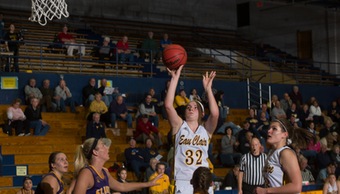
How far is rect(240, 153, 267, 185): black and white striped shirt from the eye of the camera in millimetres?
10305

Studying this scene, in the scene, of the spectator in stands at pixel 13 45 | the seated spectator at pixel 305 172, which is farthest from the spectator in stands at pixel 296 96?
the spectator in stands at pixel 13 45

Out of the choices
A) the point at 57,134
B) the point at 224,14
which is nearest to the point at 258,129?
the point at 57,134

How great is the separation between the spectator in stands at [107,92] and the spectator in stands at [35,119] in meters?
2.30

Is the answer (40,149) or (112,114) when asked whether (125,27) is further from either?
(40,149)

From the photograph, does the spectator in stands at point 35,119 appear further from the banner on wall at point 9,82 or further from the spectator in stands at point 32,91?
the banner on wall at point 9,82

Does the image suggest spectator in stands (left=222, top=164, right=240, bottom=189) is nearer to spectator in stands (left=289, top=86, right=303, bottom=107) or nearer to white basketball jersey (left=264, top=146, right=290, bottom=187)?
spectator in stands (left=289, top=86, right=303, bottom=107)

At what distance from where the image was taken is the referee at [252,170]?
10.3 m

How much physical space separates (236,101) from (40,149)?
851 cm

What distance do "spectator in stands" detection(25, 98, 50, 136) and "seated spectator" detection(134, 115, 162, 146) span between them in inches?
92.2

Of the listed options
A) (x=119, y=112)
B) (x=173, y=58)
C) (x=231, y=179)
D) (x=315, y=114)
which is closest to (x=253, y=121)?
(x=231, y=179)

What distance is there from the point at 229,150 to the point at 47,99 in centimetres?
486

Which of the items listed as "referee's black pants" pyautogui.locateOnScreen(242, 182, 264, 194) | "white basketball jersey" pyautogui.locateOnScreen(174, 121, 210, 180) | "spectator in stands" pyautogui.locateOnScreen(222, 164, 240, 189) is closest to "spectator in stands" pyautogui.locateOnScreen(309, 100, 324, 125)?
"spectator in stands" pyautogui.locateOnScreen(222, 164, 240, 189)

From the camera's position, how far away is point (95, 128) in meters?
15.4

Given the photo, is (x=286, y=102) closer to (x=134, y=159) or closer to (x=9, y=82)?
(x=134, y=159)
